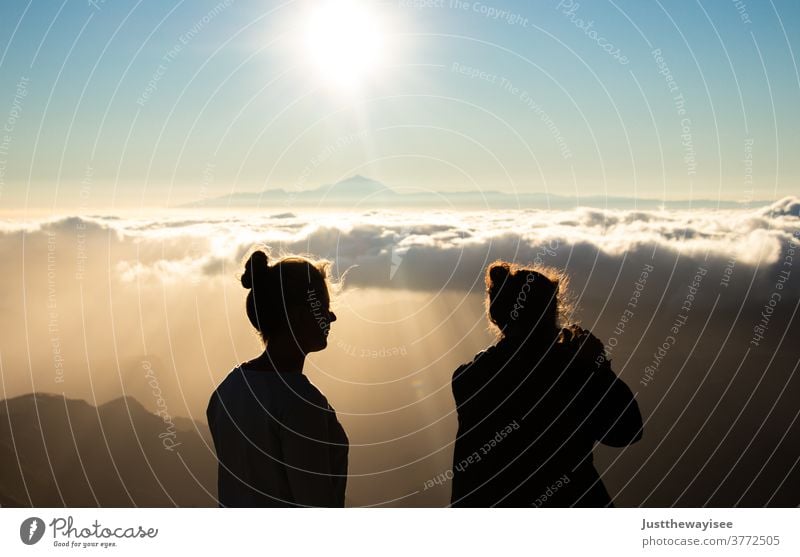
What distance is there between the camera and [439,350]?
90750 millimetres

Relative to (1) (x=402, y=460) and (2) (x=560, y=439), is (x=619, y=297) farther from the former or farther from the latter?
(2) (x=560, y=439)

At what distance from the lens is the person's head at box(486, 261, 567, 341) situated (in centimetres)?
496

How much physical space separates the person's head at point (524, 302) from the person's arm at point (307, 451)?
1353mm

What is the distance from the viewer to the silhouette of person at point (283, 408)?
449cm

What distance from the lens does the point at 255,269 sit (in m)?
4.81

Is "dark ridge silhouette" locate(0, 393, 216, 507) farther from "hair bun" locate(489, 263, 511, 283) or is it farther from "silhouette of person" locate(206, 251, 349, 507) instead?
"hair bun" locate(489, 263, 511, 283)
